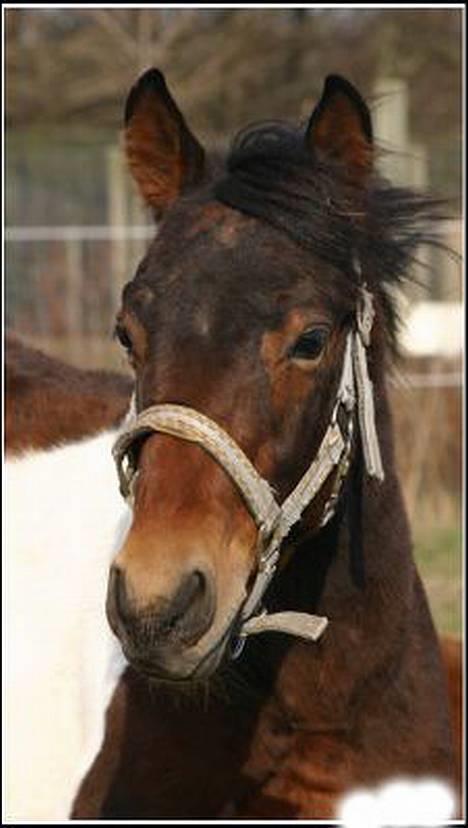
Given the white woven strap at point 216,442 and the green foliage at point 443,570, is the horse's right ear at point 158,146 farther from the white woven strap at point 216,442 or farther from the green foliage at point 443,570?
the green foliage at point 443,570

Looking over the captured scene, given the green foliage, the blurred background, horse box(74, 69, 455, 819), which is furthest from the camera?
the blurred background

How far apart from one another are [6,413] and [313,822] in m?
1.64

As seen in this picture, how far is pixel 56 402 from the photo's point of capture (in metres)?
4.43

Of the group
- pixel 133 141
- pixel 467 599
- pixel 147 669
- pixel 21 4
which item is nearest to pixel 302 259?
pixel 133 141

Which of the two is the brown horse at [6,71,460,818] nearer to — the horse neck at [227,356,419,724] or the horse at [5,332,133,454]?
the horse neck at [227,356,419,724]

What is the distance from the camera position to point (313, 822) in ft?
10.8

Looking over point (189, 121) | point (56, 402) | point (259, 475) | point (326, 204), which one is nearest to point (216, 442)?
point (259, 475)

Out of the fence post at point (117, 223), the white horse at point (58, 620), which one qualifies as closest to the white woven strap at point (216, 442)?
the white horse at point (58, 620)

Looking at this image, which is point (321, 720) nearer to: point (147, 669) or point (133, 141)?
point (147, 669)

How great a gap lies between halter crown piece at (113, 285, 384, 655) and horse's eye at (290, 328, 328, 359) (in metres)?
0.16

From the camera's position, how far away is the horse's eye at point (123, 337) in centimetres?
296

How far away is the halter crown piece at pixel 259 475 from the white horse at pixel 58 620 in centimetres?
79

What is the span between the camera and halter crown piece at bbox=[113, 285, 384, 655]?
2703 millimetres

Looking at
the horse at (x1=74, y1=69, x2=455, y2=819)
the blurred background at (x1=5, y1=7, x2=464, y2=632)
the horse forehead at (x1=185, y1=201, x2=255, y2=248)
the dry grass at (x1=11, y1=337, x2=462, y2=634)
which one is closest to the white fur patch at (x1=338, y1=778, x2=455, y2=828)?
the horse at (x1=74, y1=69, x2=455, y2=819)
